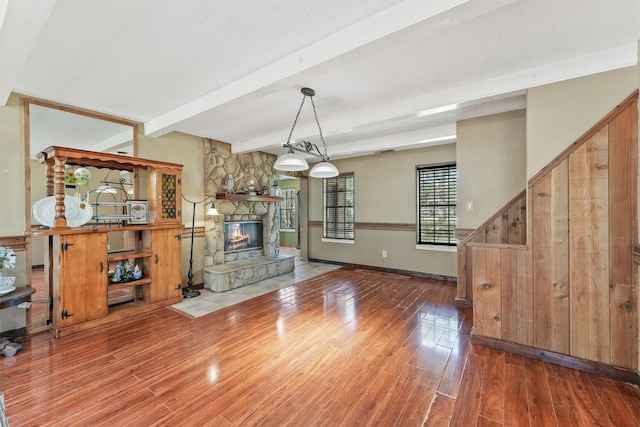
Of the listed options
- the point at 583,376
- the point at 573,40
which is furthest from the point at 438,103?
the point at 583,376

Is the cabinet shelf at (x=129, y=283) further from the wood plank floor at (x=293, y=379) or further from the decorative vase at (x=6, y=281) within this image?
the decorative vase at (x=6, y=281)

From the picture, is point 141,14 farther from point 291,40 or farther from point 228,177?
point 228,177

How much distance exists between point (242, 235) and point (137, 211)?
7.24ft

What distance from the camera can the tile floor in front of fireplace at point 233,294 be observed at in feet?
12.0

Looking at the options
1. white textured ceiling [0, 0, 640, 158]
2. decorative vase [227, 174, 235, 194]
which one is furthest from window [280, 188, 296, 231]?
white textured ceiling [0, 0, 640, 158]

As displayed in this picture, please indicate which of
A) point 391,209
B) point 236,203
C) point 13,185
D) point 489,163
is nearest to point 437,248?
point 391,209

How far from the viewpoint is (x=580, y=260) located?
229 centimetres

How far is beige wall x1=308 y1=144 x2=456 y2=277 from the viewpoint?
5199 mm

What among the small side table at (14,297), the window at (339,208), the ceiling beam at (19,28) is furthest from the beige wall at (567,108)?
the small side table at (14,297)

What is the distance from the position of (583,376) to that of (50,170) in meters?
5.56

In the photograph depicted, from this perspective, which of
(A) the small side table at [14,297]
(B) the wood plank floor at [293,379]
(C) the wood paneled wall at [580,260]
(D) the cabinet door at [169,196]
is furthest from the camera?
(D) the cabinet door at [169,196]

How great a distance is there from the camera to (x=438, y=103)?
3.05 metres

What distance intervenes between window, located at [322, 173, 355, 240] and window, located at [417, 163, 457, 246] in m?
1.58

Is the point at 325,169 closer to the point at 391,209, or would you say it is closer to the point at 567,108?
the point at 567,108
